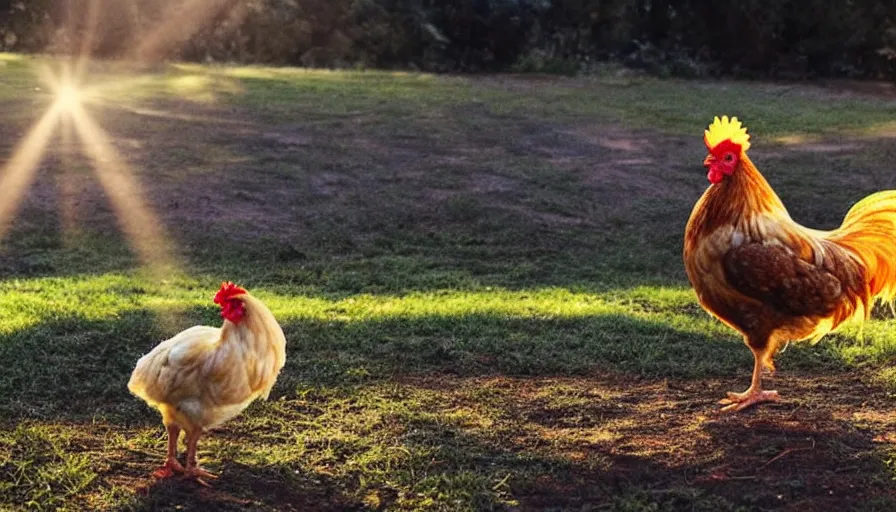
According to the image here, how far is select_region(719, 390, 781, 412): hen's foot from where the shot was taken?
5.38 metres

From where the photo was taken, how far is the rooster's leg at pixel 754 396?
17.7 ft

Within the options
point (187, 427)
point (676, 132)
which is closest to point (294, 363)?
point (187, 427)

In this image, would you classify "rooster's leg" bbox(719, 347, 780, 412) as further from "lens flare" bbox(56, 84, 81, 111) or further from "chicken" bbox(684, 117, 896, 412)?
"lens flare" bbox(56, 84, 81, 111)

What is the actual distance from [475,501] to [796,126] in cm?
1335

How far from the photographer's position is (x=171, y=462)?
4.52 m

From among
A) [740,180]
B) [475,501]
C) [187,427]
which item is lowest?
[475,501]

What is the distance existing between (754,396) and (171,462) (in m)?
3.12

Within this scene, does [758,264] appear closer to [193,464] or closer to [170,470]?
[193,464]

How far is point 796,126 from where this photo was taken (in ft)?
52.9

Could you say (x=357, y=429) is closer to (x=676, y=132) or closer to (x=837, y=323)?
(x=837, y=323)

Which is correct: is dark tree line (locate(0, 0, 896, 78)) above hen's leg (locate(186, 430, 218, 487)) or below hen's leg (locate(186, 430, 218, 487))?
above

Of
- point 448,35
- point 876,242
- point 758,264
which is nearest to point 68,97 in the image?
point 448,35

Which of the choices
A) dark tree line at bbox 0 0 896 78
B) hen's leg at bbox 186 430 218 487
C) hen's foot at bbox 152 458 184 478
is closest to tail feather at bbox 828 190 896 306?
hen's leg at bbox 186 430 218 487

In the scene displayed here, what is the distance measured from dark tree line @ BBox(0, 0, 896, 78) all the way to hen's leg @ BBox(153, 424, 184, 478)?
18008 millimetres
